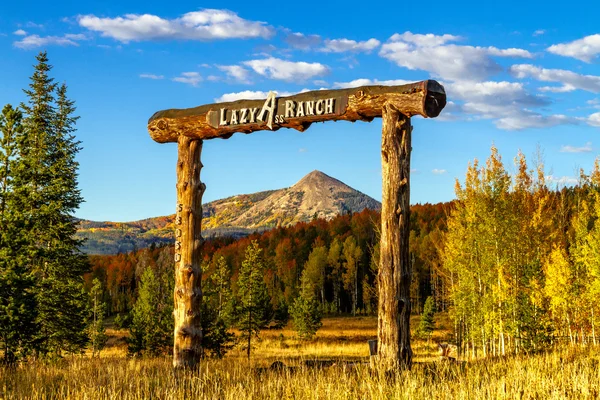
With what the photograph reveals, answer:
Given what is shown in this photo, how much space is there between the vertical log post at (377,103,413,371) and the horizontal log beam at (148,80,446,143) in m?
0.31

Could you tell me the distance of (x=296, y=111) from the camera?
1007 cm

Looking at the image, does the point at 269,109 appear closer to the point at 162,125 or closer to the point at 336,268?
the point at 162,125

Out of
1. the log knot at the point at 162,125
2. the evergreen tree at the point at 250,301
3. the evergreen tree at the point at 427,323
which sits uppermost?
the log knot at the point at 162,125

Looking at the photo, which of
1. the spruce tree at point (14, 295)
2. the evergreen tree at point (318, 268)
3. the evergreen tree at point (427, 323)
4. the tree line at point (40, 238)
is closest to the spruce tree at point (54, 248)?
the tree line at point (40, 238)

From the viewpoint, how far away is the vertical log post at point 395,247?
8711 mm

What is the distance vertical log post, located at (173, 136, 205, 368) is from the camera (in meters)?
10.8

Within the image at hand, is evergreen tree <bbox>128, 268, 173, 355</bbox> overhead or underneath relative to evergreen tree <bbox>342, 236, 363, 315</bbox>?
underneath

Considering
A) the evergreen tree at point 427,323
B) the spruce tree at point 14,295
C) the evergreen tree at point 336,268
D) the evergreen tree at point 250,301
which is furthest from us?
the evergreen tree at point 336,268

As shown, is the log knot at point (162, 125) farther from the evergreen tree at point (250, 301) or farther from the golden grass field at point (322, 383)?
the evergreen tree at point (250, 301)

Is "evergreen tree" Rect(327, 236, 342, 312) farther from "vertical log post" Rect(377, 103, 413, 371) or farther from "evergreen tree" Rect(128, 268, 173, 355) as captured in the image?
"vertical log post" Rect(377, 103, 413, 371)

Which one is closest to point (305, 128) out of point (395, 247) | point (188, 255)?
point (395, 247)

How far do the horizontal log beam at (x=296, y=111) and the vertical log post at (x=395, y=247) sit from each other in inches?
12.2

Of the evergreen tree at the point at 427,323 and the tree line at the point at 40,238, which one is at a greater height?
the tree line at the point at 40,238

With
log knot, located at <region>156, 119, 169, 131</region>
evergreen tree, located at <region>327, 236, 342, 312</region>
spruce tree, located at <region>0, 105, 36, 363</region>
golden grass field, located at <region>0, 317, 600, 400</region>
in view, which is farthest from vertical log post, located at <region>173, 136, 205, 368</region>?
evergreen tree, located at <region>327, 236, 342, 312</region>
